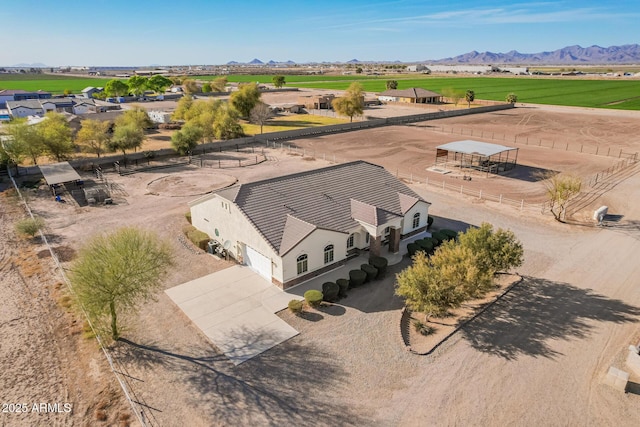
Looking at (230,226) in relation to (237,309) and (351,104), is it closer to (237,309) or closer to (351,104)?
(237,309)

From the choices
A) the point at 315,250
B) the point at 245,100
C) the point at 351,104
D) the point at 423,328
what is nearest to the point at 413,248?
the point at 315,250

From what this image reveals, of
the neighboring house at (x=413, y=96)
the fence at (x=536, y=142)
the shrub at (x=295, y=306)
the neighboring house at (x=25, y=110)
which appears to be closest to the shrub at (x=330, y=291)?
the shrub at (x=295, y=306)

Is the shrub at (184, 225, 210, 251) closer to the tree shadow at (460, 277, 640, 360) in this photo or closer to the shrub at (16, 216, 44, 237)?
the shrub at (16, 216, 44, 237)

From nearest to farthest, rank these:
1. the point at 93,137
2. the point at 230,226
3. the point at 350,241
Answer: the point at 230,226 → the point at 350,241 → the point at 93,137

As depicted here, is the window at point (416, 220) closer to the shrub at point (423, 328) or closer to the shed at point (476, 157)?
the shrub at point (423, 328)

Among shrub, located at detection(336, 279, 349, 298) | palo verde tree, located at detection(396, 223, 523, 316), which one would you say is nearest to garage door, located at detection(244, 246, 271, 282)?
shrub, located at detection(336, 279, 349, 298)
